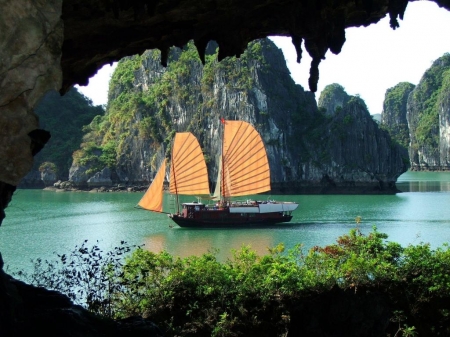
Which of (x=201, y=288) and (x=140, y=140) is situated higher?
(x=140, y=140)

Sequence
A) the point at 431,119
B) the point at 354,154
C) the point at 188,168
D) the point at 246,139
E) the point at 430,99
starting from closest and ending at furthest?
the point at 246,139, the point at 188,168, the point at 354,154, the point at 431,119, the point at 430,99

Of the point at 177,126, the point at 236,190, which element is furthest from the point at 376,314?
the point at 177,126

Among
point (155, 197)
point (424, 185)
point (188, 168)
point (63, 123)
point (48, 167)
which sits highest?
point (63, 123)

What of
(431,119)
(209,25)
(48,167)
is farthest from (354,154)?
(209,25)

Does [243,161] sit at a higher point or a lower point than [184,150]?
lower

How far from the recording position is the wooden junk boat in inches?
769

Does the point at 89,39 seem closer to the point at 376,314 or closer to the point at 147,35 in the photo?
the point at 147,35

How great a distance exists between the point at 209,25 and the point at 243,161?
1811 cm

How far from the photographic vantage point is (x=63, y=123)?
1917 inches

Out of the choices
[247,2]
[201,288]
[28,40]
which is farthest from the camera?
[201,288]

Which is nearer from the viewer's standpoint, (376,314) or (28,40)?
(28,40)

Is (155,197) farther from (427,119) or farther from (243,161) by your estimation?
(427,119)

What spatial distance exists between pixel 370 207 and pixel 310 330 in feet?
69.3

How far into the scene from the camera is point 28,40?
2020 mm
